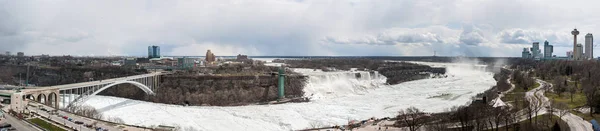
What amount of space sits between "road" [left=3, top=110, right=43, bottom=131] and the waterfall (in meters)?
36.2

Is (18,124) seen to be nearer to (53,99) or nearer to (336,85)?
(53,99)

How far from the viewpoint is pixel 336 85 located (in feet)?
240

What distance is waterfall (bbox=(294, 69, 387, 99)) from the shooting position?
2527 inches

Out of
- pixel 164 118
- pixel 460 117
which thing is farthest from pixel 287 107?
pixel 460 117

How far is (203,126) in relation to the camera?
35.3 meters

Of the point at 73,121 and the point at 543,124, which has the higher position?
the point at 73,121

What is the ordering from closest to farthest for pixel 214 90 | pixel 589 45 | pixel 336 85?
pixel 214 90
pixel 336 85
pixel 589 45

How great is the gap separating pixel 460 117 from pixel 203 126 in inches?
772

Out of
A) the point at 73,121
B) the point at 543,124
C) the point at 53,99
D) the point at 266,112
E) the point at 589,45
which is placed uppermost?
the point at 589,45

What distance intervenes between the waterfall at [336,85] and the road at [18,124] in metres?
36.2

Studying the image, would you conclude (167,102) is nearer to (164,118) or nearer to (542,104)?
(164,118)

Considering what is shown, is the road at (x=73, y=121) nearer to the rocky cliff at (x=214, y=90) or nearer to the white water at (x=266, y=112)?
the white water at (x=266, y=112)

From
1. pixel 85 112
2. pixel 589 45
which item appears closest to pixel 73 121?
pixel 85 112

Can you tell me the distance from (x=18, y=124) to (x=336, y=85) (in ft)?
168
